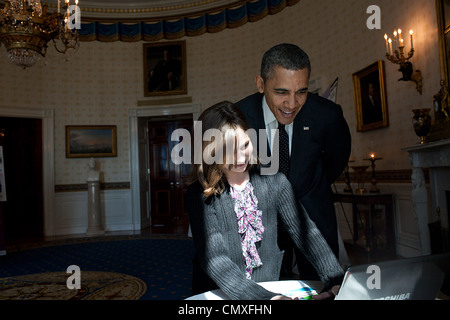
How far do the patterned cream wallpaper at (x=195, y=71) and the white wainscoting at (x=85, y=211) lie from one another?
37 centimetres

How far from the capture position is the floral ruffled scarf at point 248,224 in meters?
1.62

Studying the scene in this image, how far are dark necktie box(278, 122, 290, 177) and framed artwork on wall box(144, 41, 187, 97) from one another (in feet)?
26.4

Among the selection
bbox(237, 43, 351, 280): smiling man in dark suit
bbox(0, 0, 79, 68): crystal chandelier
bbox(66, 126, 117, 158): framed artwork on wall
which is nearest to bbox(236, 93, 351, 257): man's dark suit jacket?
bbox(237, 43, 351, 280): smiling man in dark suit

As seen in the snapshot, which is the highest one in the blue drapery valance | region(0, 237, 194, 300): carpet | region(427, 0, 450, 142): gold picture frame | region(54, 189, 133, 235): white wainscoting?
the blue drapery valance

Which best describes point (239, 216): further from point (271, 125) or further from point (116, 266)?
point (116, 266)

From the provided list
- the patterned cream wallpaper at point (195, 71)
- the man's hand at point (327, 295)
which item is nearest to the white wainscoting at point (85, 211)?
the patterned cream wallpaper at point (195, 71)

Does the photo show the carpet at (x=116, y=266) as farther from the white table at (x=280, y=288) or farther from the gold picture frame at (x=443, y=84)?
the gold picture frame at (x=443, y=84)

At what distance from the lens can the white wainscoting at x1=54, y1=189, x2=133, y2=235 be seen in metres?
9.34

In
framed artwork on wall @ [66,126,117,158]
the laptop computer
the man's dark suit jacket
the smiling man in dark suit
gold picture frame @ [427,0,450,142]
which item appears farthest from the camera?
framed artwork on wall @ [66,126,117,158]

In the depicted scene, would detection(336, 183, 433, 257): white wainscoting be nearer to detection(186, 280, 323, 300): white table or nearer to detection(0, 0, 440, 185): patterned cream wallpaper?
detection(0, 0, 440, 185): patterned cream wallpaper

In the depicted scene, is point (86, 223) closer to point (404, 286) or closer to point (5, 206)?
point (5, 206)

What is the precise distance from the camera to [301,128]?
1972 millimetres

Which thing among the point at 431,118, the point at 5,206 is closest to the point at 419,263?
the point at 431,118

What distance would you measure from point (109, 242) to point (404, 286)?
7730 mm
